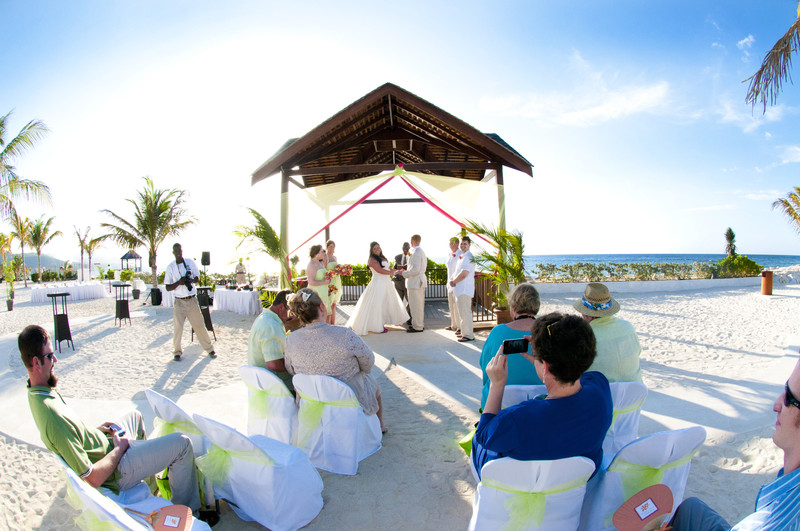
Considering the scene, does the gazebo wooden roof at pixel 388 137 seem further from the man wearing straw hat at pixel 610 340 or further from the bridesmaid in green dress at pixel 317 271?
the man wearing straw hat at pixel 610 340

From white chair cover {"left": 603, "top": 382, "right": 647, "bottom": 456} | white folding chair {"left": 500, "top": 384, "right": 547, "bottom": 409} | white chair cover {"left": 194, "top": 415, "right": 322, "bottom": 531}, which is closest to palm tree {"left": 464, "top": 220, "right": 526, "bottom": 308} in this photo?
white chair cover {"left": 603, "top": 382, "right": 647, "bottom": 456}

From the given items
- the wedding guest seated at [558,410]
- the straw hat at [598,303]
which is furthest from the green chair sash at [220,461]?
the straw hat at [598,303]

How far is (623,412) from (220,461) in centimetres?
264

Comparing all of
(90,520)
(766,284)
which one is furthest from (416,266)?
(766,284)

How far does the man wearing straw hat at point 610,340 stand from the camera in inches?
121

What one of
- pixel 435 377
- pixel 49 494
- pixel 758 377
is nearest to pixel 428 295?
pixel 435 377

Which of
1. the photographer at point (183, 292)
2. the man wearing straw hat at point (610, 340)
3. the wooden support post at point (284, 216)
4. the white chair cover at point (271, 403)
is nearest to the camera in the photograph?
the man wearing straw hat at point (610, 340)

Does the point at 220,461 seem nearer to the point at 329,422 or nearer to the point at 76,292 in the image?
the point at 329,422

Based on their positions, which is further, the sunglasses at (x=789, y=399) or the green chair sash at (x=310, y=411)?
the green chair sash at (x=310, y=411)

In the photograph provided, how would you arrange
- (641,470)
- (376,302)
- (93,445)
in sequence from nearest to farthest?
(641,470), (93,445), (376,302)

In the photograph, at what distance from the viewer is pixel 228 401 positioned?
497cm

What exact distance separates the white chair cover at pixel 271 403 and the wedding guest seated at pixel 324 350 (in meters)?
0.21

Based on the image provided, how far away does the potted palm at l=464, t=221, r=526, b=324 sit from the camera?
776cm

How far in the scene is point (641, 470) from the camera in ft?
7.00
